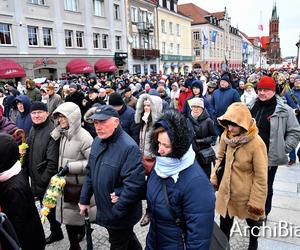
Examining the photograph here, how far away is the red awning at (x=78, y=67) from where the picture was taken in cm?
2431

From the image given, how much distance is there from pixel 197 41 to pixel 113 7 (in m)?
28.8

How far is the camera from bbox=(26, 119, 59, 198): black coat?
11.5ft

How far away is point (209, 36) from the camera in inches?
2201

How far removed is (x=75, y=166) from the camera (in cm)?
322

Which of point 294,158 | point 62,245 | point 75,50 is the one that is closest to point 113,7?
point 75,50

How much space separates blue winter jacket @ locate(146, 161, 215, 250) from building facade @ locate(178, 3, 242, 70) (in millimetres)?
45599

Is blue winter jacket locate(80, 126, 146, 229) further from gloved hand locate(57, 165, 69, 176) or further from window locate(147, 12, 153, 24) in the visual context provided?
window locate(147, 12, 153, 24)

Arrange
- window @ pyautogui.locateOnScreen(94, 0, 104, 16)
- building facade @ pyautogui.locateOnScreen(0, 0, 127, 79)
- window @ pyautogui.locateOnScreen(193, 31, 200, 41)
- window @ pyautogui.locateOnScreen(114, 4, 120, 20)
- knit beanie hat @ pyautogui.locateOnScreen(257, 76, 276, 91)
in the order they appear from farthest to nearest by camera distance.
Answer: window @ pyautogui.locateOnScreen(193, 31, 200, 41) < window @ pyautogui.locateOnScreen(114, 4, 120, 20) < window @ pyautogui.locateOnScreen(94, 0, 104, 16) < building facade @ pyautogui.locateOnScreen(0, 0, 127, 79) < knit beanie hat @ pyautogui.locateOnScreen(257, 76, 276, 91)

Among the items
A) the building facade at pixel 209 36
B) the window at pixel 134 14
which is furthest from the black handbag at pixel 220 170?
the building facade at pixel 209 36

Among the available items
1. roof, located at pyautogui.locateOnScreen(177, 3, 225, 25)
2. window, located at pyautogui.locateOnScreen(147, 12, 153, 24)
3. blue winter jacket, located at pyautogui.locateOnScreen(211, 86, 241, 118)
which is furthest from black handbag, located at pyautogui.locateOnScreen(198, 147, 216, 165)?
roof, located at pyautogui.locateOnScreen(177, 3, 225, 25)

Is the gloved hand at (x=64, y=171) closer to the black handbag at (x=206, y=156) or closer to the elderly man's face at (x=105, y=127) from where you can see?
the elderly man's face at (x=105, y=127)

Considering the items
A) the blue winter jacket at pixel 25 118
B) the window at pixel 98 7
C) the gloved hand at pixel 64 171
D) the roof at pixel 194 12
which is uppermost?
the roof at pixel 194 12

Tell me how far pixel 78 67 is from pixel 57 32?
329 centimetres

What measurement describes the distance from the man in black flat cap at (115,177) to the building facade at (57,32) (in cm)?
2022
